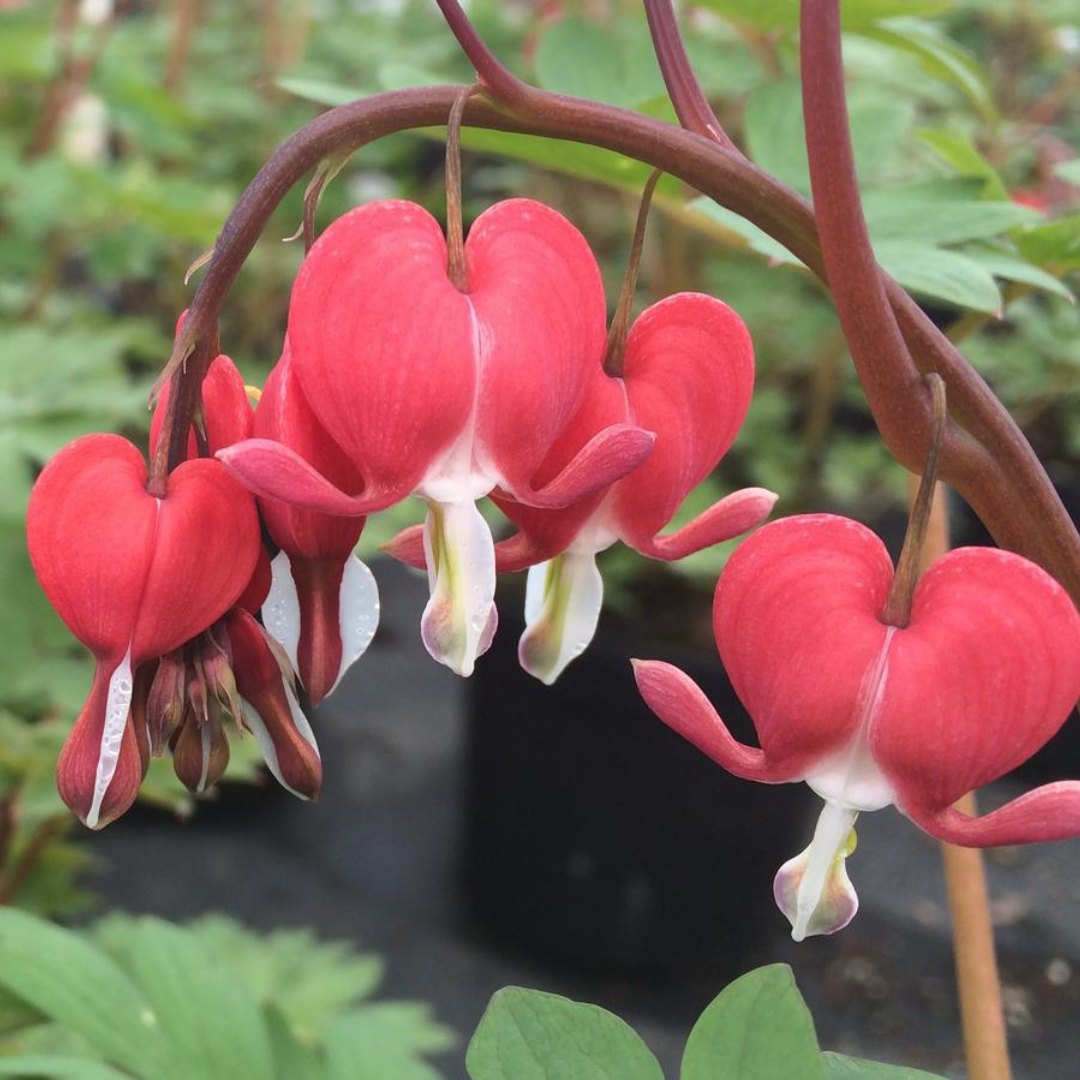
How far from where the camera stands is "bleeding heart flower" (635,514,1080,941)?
388 millimetres

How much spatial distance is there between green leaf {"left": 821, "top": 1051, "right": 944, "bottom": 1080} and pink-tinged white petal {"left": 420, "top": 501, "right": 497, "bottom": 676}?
0.18 metres

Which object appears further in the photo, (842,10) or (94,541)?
(842,10)

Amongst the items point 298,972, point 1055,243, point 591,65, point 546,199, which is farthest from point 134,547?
point 546,199

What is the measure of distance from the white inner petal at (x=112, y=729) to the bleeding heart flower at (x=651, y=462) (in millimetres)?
115

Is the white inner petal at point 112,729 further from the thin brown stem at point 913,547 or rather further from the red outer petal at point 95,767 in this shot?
the thin brown stem at point 913,547

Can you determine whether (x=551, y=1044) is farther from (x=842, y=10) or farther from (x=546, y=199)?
(x=546, y=199)

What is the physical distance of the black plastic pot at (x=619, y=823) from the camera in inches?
65.2

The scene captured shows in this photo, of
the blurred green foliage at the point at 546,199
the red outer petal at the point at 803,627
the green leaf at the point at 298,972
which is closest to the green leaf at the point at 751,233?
the blurred green foliage at the point at 546,199

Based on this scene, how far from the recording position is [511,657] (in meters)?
1.80

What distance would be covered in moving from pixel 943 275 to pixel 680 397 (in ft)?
0.53

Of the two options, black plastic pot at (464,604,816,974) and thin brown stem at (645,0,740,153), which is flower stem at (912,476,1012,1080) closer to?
thin brown stem at (645,0,740,153)

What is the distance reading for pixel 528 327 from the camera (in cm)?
42

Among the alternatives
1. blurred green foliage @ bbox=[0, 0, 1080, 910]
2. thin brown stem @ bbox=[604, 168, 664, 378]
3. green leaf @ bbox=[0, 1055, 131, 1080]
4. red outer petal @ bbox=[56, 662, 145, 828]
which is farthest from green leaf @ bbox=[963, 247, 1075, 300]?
green leaf @ bbox=[0, 1055, 131, 1080]

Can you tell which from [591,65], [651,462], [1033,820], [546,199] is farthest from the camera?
[546,199]
